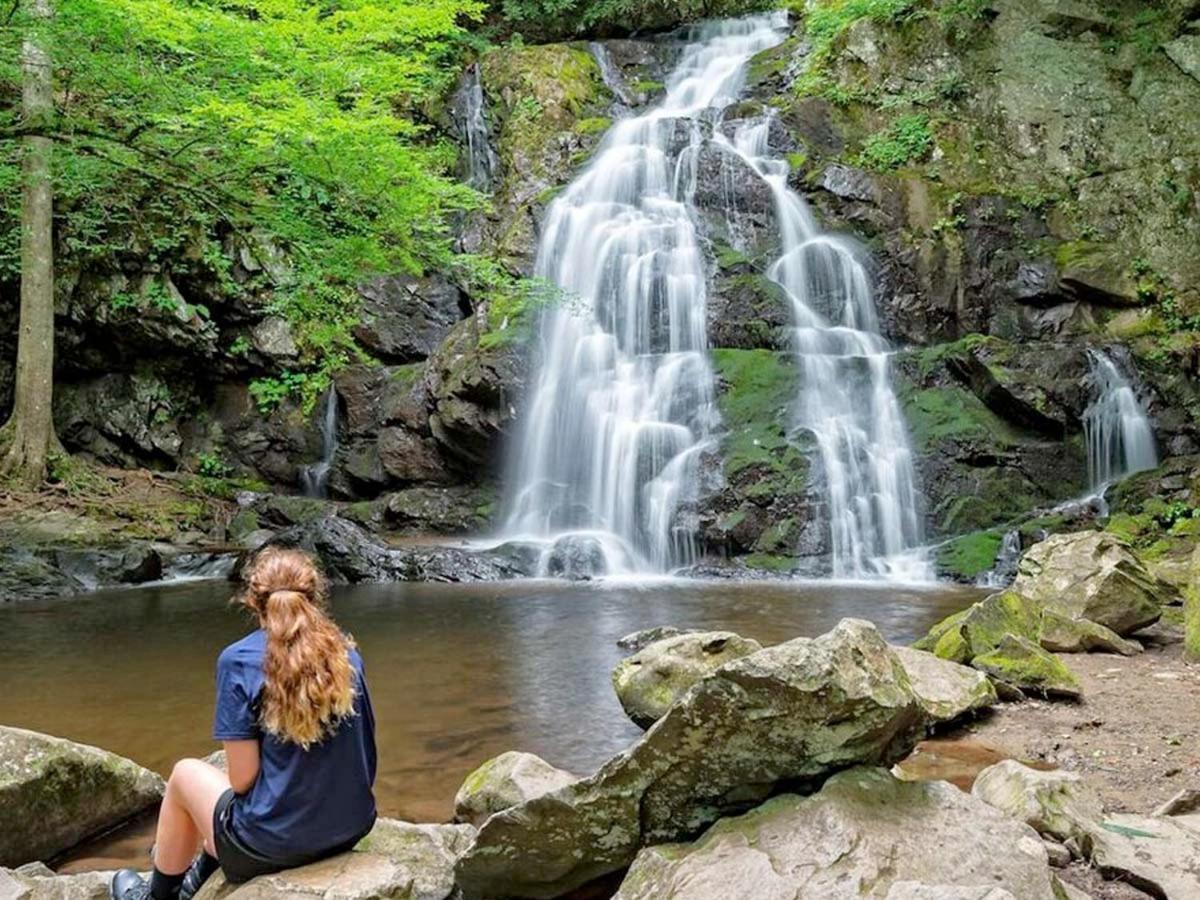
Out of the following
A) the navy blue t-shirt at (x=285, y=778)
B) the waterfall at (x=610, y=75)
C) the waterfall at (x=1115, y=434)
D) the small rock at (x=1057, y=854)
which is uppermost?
the waterfall at (x=610, y=75)

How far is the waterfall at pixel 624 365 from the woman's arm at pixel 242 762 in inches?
372

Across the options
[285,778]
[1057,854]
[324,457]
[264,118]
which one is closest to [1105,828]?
[1057,854]

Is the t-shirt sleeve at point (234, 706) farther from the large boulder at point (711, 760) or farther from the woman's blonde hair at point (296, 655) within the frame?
the large boulder at point (711, 760)

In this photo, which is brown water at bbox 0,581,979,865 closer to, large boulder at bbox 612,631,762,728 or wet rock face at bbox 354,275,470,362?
large boulder at bbox 612,631,762,728

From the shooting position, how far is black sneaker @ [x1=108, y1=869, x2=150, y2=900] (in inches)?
119

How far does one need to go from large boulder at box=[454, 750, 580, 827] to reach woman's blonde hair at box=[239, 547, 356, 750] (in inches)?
47.9

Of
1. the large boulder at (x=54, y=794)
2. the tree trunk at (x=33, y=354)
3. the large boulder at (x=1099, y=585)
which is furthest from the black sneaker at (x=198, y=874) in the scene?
the tree trunk at (x=33, y=354)

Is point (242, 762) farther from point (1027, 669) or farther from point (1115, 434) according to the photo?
point (1115, 434)

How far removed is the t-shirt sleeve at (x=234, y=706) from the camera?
2.75 m

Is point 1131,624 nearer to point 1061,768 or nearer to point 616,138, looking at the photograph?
point 1061,768

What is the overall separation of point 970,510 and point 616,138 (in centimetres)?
1110

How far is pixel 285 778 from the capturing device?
2805 millimetres

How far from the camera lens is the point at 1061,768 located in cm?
432

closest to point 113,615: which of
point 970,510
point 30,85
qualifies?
point 30,85
